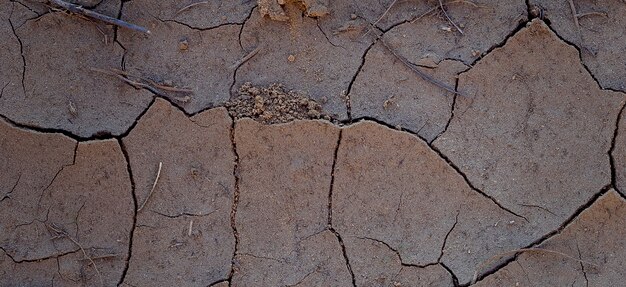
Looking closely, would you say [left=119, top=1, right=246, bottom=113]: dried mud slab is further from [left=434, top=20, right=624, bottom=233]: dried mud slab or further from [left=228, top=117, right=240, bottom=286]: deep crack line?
[left=434, top=20, right=624, bottom=233]: dried mud slab

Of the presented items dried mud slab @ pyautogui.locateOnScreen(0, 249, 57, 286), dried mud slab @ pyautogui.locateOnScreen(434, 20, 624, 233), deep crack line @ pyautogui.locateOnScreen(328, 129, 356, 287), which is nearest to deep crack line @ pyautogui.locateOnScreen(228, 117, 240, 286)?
deep crack line @ pyautogui.locateOnScreen(328, 129, 356, 287)

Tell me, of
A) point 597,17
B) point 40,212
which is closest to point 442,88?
point 597,17

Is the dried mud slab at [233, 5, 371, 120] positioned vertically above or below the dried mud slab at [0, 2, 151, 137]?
above

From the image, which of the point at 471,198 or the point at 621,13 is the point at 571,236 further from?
the point at 621,13

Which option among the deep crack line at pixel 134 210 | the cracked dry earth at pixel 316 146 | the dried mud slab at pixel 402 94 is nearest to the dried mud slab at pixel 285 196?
the cracked dry earth at pixel 316 146

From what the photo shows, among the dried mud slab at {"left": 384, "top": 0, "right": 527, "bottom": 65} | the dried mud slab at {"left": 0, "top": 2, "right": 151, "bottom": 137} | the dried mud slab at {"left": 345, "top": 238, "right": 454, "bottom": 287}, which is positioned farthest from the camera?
the dried mud slab at {"left": 384, "top": 0, "right": 527, "bottom": 65}

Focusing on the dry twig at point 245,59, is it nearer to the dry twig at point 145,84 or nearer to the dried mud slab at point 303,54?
the dried mud slab at point 303,54
